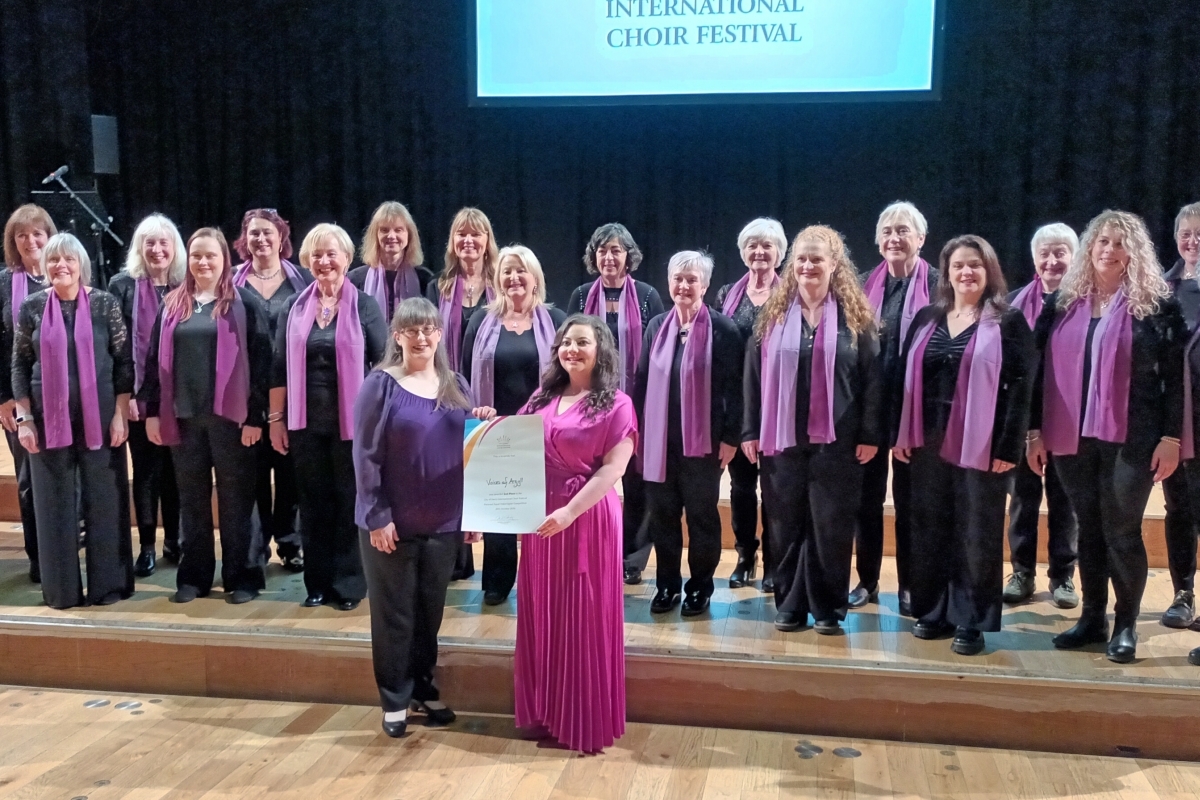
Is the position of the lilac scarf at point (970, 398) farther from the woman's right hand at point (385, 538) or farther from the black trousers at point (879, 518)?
the woman's right hand at point (385, 538)

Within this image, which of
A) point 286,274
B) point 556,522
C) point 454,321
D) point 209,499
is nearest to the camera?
point 556,522

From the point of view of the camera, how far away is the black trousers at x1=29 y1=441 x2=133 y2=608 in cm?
345

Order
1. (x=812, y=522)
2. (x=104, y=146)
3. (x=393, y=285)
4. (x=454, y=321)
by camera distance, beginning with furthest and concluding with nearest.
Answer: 1. (x=104, y=146)
2. (x=393, y=285)
3. (x=454, y=321)
4. (x=812, y=522)

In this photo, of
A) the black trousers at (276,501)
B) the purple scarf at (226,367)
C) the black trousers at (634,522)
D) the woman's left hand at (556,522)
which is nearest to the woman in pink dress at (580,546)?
the woman's left hand at (556,522)

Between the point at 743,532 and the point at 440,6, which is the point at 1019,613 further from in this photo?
the point at 440,6

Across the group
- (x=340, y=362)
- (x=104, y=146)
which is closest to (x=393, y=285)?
(x=340, y=362)

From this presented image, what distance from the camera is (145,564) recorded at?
3.88 metres

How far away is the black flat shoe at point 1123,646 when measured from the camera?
2.94 meters

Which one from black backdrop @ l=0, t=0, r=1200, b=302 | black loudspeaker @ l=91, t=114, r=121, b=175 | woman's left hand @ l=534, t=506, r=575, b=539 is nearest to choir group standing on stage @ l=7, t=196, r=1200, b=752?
woman's left hand @ l=534, t=506, r=575, b=539

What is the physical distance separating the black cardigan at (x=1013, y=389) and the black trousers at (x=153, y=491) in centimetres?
309

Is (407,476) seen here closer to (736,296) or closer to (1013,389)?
(736,296)

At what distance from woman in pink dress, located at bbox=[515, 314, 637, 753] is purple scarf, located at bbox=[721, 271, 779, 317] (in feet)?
A: 3.08

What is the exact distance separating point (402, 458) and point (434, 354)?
0.31 m

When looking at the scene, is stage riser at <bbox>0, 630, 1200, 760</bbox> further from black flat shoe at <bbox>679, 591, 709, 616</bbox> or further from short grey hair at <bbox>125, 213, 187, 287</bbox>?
short grey hair at <bbox>125, 213, 187, 287</bbox>
